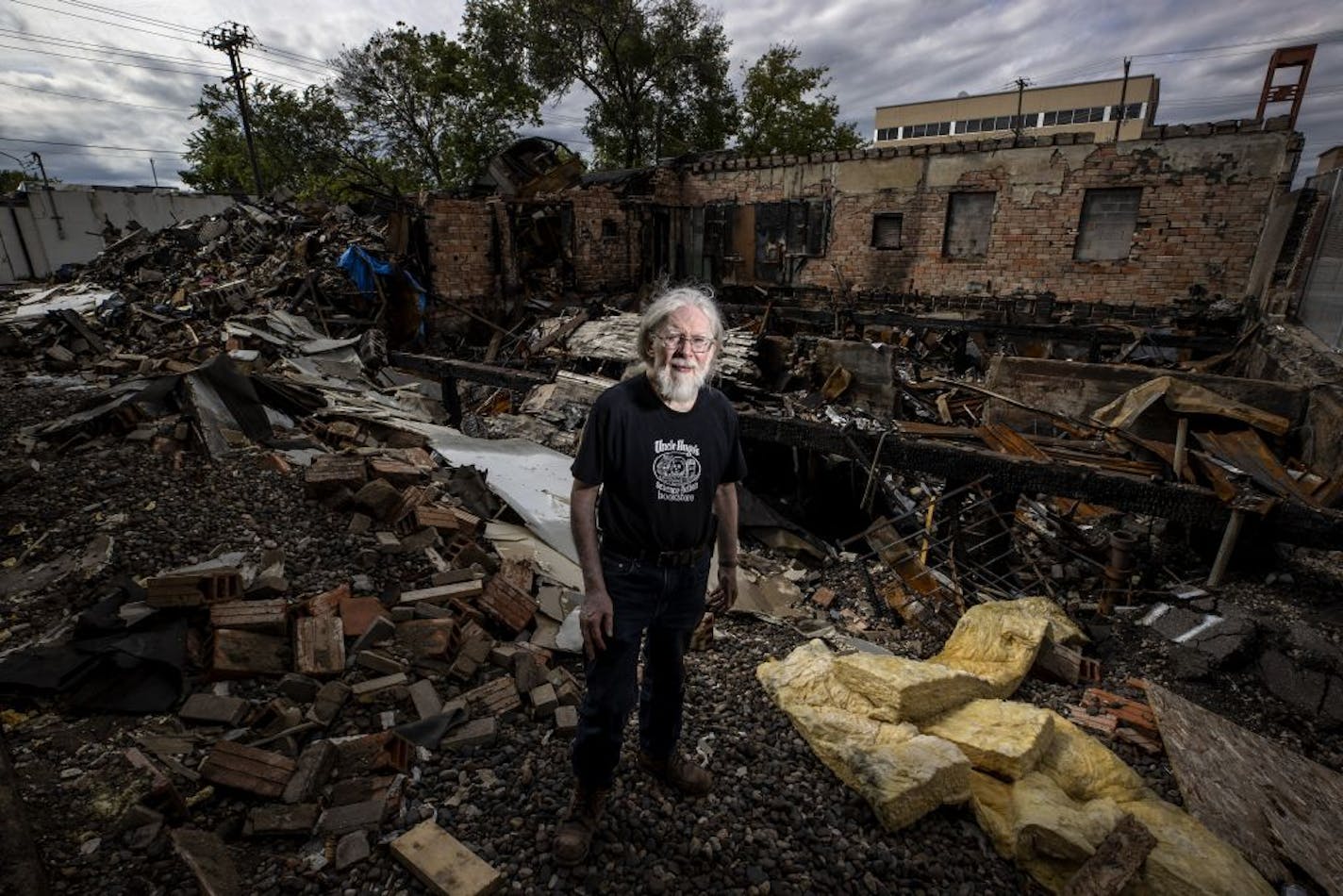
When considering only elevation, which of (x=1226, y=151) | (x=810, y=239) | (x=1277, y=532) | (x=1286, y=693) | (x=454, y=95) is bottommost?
(x=1286, y=693)

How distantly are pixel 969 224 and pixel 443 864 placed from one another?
15417 mm

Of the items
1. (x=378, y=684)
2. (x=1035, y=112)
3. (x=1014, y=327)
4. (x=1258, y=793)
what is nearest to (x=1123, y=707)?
(x=1258, y=793)

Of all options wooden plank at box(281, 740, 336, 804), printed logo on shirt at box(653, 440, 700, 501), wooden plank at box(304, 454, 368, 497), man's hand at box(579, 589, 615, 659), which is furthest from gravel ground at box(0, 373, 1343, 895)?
printed logo on shirt at box(653, 440, 700, 501)

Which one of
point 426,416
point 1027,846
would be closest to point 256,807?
point 1027,846

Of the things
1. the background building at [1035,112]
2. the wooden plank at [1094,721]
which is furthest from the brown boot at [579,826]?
the background building at [1035,112]

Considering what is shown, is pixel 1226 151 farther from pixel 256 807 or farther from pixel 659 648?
pixel 256 807

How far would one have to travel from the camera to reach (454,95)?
24.0 m

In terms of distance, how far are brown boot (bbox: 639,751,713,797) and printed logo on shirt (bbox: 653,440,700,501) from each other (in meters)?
1.26

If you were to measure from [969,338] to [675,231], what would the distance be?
349 inches

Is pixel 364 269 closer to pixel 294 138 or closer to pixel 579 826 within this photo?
pixel 579 826

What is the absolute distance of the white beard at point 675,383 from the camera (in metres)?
2.17

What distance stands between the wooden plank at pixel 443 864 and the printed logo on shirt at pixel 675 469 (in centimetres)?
145

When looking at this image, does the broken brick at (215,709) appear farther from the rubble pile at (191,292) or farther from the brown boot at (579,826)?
the rubble pile at (191,292)

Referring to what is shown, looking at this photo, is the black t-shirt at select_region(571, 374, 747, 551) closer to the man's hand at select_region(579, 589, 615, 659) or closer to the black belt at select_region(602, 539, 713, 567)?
the black belt at select_region(602, 539, 713, 567)
